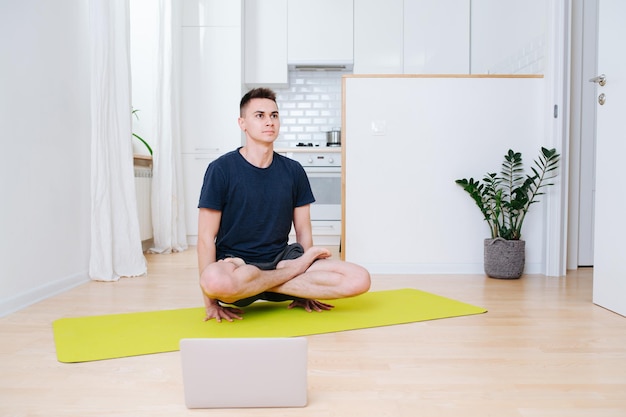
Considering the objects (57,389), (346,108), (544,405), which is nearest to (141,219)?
(346,108)

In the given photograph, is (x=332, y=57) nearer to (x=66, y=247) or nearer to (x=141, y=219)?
(x=141, y=219)

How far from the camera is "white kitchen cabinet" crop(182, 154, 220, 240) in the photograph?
5.11 m

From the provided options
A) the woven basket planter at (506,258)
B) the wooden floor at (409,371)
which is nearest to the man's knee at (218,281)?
the wooden floor at (409,371)

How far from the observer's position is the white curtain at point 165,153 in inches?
181

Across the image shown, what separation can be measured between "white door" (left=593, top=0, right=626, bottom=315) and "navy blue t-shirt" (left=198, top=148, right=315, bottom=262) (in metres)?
1.44

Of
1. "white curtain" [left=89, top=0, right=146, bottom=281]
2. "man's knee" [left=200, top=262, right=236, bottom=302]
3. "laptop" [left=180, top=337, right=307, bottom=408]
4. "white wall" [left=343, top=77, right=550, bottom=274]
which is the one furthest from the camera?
"white wall" [left=343, top=77, right=550, bottom=274]

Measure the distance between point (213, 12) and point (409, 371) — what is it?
172 inches

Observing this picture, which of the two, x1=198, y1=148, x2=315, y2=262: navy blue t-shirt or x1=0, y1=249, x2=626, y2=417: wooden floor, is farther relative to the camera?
x1=198, y1=148, x2=315, y2=262: navy blue t-shirt

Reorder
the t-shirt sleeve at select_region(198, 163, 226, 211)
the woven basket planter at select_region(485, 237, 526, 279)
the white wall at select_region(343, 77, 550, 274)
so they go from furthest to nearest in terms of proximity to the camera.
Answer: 1. the white wall at select_region(343, 77, 550, 274)
2. the woven basket planter at select_region(485, 237, 526, 279)
3. the t-shirt sleeve at select_region(198, 163, 226, 211)

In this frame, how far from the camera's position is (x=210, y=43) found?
5141 mm

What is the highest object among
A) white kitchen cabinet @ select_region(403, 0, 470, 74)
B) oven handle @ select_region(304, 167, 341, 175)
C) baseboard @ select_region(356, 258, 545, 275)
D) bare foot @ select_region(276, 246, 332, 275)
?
white kitchen cabinet @ select_region(403, 0, 470, 74)

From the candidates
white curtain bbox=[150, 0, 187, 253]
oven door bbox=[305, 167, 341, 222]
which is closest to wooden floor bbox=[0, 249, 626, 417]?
white curtain bbox=[150, 0, 187, 253]

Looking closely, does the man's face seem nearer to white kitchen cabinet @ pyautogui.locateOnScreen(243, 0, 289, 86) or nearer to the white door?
the white door

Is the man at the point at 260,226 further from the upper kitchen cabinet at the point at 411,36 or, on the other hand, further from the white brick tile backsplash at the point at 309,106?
the white brick tile backsplash at the point at 309,106
